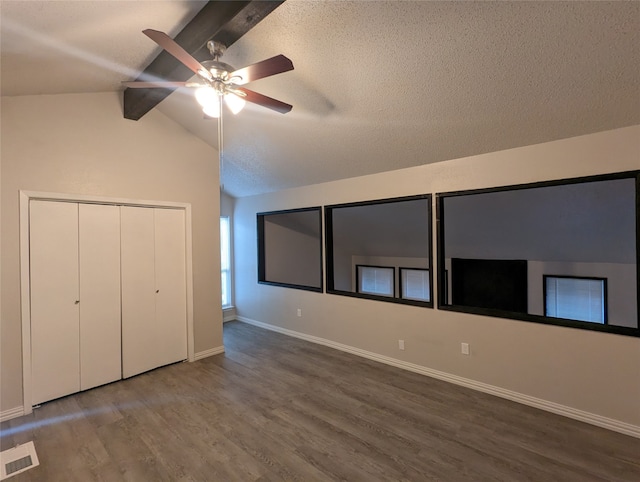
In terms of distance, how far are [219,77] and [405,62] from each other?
1369 millimetres

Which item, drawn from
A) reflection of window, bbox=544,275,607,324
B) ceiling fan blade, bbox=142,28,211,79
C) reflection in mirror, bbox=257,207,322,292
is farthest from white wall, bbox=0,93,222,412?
reflection of window, bbox=544,275,607,324

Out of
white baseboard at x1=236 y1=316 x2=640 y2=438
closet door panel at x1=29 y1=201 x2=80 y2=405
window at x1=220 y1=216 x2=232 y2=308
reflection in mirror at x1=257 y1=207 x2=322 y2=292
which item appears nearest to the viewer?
white baseboard at x1=236 y1=316 x2=640 y2=438

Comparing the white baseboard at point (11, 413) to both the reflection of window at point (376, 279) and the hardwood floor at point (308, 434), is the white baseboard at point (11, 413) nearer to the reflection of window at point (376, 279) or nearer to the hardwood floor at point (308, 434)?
the hardwood floor at point (308, 434)

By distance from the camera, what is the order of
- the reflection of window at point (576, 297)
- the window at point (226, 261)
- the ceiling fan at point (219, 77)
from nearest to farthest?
the ceiling fan at point (219, 77) → the reflection of window at point (576, 297) → the window at point (226, 261)

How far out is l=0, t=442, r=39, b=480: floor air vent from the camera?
2.11 m

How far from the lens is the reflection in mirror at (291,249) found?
5.80 m

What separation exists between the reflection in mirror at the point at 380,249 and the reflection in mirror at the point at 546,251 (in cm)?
58

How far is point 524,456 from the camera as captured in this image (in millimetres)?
2170

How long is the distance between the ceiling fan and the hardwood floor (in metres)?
2.53

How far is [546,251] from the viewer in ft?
15.5

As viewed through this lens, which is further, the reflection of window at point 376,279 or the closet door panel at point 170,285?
the reflection of window at point 376,279

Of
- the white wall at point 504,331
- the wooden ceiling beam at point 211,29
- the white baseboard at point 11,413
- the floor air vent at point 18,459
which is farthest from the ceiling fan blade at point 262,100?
the white baseboard at point 11,413

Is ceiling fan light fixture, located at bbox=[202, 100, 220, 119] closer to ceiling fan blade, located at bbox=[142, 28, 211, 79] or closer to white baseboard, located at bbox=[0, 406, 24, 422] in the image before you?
ceiling fan blade, located at bbox=[142, 28, 211, 79]

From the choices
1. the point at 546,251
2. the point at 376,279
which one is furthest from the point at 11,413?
the point at 546,251
